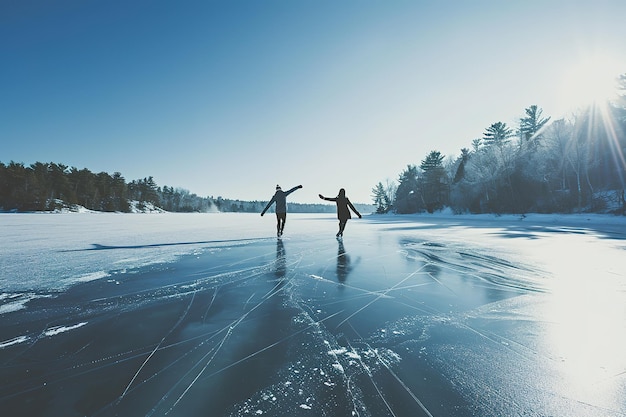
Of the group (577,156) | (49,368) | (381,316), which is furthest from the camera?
(577,156)

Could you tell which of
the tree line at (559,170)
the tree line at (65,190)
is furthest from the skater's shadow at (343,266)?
the tree line at (65,190)

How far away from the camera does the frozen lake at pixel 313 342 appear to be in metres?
1.63

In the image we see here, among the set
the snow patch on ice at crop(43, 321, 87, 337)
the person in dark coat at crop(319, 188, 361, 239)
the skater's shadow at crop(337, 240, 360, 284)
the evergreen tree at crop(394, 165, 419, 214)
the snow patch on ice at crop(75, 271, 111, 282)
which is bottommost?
the snow patch on ice at crop(43, 321, 87, 337)

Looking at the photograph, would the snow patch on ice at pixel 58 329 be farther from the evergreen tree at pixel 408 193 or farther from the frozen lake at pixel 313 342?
the evergreen tree at pixel 408 193

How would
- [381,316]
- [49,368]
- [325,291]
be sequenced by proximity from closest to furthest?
[49,368] < [381,316] < [325,291]

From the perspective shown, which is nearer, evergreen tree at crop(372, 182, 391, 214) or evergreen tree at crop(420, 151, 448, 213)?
evergreen tree at crop(420, 151, 448, 213)

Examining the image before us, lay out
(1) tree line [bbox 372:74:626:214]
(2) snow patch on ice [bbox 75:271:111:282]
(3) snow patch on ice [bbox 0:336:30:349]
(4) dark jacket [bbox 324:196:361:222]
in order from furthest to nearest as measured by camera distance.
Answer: (1) tree line [bbox 372:74:626:214] < (4) dark jacket [bbox 324:196:361:222] < (2) snow patch on ice [bbox 75:271:111:282] < (3) snow patch on ice [bbox 0:336:30:349]

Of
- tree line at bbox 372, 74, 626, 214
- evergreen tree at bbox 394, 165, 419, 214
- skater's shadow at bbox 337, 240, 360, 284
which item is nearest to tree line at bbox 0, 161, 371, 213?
skater's shadow at bbox 337, 240, 360, 284

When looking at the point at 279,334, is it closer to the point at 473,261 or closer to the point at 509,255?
the point at 473,261

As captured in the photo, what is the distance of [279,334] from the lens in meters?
2.60

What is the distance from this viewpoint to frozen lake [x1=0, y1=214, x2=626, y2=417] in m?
1.63

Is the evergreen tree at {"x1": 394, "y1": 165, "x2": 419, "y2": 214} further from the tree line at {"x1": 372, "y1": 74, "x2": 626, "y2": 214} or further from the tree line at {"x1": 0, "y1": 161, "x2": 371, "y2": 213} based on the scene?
the tree line at {"x1": 0, "y1": 161, "x2": 371, "y2": 213}

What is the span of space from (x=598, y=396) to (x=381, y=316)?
174 cm

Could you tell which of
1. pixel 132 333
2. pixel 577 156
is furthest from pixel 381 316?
pixel 577 156
